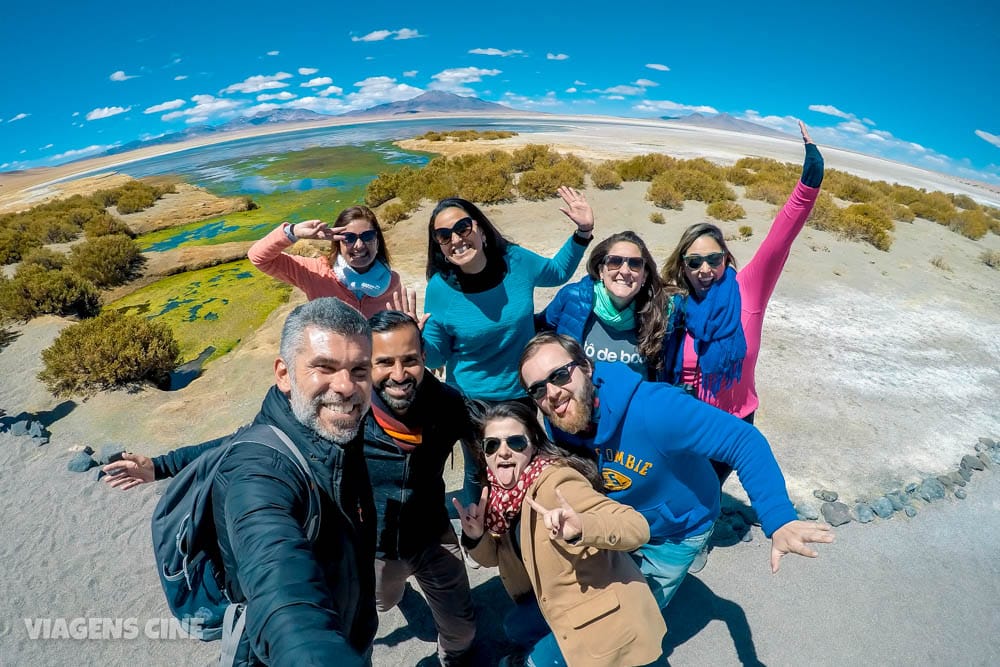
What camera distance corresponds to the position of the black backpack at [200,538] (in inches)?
63.6

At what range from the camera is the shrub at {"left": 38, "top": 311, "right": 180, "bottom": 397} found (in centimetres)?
696

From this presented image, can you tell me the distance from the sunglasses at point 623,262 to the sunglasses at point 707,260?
457 mm

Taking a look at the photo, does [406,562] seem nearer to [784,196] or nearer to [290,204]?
[784,196]

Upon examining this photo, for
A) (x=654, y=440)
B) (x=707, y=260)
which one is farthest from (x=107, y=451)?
(x=707, y=260)

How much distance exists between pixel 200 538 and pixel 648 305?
258 centimetres

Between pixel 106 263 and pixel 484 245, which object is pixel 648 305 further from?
pixel 106 263

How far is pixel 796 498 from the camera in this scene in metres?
4.72

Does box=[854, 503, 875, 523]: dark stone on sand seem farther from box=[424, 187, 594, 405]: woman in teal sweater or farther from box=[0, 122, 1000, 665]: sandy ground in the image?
box=[424, 187, 594, 405]: woman in teal sweater

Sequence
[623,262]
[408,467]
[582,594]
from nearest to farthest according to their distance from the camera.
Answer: [582,594] → [408,467] → [623,262]

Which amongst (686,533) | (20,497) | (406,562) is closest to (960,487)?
(686,533)

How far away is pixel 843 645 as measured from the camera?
10.9 feet

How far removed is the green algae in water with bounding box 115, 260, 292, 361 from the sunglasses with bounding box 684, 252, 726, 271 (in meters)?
7.84

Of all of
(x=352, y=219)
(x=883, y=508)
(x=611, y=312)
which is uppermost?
(x=352, y=219)

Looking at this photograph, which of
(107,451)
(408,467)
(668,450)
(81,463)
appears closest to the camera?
(668,450)
